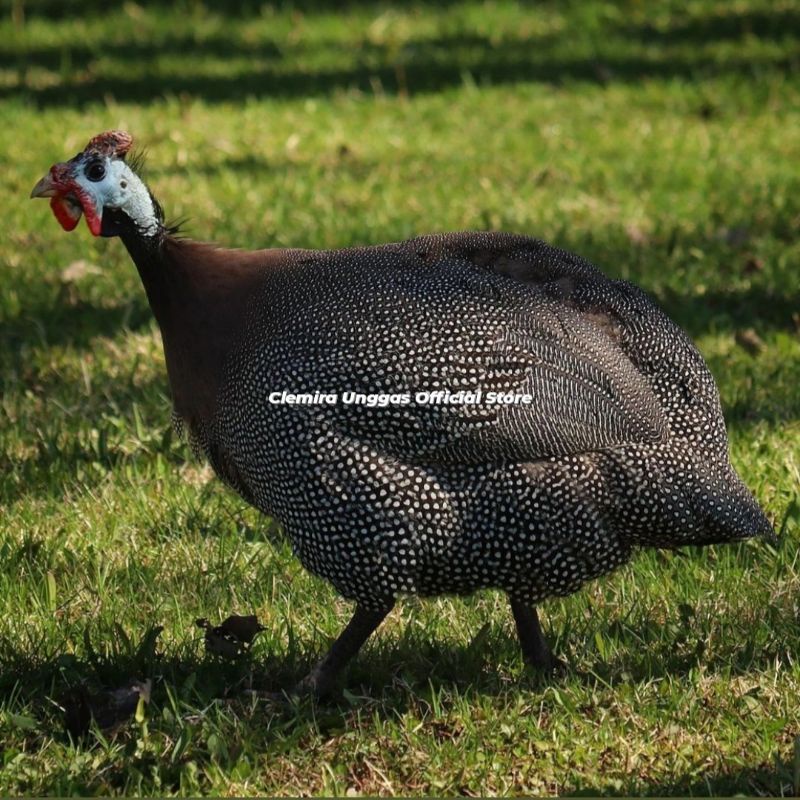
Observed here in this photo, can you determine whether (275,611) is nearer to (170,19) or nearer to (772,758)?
(772,758)

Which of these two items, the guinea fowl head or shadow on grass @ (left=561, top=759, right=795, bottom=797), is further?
the guinea fowl head

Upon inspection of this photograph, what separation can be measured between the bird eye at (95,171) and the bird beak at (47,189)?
0.27 ft

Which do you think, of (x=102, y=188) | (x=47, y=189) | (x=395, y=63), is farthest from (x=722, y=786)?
(x=395, y=63)

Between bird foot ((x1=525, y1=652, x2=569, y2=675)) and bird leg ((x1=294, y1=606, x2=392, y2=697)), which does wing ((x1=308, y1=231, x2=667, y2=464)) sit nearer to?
bird leg ((x1=294, y1=606, x2=392, y2=697))

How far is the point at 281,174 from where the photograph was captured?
7.25 metres

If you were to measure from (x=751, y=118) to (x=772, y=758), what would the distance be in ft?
19.7

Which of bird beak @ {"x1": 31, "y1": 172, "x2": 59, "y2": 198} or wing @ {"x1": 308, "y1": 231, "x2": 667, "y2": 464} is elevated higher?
bird beak @ {"x1": 31, "y1": 172, "x2": 59, "y2": 198}

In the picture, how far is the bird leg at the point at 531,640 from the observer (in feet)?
10.6

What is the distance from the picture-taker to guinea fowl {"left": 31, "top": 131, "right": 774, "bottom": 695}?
2969 millimetres

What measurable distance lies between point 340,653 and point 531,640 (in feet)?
1.45

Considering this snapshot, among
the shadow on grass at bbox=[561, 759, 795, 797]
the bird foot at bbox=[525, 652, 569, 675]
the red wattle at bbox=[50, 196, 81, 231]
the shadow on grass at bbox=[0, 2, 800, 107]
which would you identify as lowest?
the shadow on grass at bbox=[561, 759, 795, 797]

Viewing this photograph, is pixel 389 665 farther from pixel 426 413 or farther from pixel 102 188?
pixel 102 188

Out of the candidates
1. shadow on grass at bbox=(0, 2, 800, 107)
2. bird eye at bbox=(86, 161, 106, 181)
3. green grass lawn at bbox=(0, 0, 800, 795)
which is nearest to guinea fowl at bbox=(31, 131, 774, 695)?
bird eye at bbox=(86, 161, 106, 181)

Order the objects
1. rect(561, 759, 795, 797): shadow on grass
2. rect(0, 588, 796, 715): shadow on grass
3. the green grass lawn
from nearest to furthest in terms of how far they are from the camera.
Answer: rect(561, 759, 795, 797): shadow on grass → the green grass lawn → rect(0, 588, 796, 715): shadow on grass
